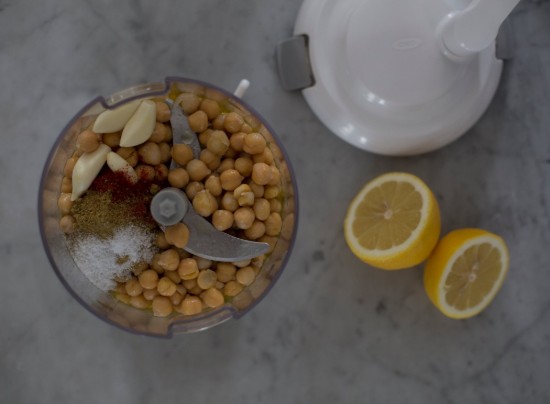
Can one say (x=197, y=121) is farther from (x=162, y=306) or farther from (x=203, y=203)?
(x=162, y=306)

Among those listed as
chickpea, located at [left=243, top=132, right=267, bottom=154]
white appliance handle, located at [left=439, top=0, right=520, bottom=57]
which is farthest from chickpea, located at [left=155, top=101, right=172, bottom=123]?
white appliance handle, located at [left=439, top=0, right=520, bottom=57]

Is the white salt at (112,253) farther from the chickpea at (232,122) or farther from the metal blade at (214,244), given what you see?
the chickpea at (232,122)

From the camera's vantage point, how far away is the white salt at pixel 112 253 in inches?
27.9

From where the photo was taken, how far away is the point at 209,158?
75cm

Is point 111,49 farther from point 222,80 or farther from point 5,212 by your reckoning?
point 5,212

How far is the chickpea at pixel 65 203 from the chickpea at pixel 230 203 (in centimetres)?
18

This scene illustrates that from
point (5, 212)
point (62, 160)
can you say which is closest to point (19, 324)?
point (5, 212)

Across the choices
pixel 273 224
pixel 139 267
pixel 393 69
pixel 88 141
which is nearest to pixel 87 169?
pixel 88 141

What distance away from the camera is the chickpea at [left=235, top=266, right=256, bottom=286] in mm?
765

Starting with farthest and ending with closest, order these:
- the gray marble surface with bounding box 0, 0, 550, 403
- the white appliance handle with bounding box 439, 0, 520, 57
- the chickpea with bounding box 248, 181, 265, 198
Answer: the gray marble surface with bounding box 0, 0, 550, 403 < the chickpea with bounding box 248, 181, 265, 198 < the white appliance handle with bounding box 439, 0, 520, 57

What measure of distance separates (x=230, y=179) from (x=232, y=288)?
14 centimetres

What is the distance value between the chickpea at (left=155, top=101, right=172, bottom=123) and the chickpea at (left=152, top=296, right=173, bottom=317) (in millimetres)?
223

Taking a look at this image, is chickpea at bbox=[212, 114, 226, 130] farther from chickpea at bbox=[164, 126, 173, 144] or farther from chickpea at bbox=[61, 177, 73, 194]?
chickpea at bbox=[61, 177, 73, 194]

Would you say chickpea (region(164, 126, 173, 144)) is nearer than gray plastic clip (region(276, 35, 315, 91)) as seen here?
Yes
